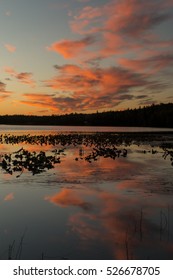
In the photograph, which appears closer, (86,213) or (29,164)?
(86,213)

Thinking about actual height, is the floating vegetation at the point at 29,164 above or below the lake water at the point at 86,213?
above

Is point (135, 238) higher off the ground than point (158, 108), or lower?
lower

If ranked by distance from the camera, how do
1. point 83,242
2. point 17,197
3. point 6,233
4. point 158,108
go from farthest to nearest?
point 158,108 → point 17,197 → point 6,233 → point 83,242

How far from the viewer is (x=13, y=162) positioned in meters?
24.2

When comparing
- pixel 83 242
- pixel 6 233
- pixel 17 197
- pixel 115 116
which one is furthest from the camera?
pixel 115 116

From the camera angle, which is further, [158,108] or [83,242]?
[158,108]

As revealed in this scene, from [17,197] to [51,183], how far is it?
3.18m

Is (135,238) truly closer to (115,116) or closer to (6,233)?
(6,233)

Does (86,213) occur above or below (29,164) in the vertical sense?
below

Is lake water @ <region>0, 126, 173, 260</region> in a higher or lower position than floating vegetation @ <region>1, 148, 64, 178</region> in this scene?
lower

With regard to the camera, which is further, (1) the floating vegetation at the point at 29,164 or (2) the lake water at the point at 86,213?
(1) the floating vegetation at the point at 29,164

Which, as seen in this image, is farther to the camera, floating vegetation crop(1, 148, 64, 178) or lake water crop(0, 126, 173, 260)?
floating vegetation crop(1, 148, 64, 178)

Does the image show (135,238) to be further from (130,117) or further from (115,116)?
(115,116)
